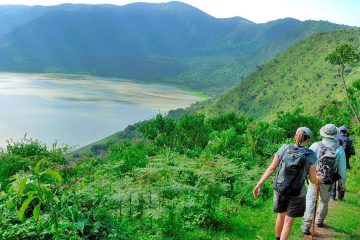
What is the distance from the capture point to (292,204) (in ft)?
19.7

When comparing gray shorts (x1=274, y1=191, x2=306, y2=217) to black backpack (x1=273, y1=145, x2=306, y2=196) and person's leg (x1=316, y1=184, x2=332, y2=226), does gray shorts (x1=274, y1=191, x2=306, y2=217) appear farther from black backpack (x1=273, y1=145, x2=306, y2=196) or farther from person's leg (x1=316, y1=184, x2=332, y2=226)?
person's leg (x1=316, y1=184, x2=332, y2=226)

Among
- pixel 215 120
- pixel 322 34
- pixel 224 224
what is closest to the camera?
pixel 224 224

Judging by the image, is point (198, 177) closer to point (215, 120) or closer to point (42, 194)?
point (42, 194)

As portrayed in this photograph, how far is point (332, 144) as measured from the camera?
24.5ft

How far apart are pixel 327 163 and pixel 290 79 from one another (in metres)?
91.7

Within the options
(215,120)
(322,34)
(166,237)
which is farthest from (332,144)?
(322,34)

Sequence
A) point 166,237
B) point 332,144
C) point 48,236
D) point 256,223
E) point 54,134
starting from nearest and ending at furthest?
1. point 48,236
2. point 166,237
3. point 332,144
4. point 256,223
5. point 54,134

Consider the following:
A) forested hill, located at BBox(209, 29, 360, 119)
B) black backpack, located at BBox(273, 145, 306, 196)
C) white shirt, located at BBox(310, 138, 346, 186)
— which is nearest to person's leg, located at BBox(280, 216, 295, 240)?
black backpack, located at BBox(273, 145, 306, 196)

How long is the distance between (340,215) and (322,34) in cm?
10723

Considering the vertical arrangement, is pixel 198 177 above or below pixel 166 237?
above

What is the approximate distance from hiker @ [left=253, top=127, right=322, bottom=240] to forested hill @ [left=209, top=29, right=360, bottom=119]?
2830 inches

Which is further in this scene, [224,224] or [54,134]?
[54,134]

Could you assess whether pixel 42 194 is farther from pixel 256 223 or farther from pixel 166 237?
pixel 256 223

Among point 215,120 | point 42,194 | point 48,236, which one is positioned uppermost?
point 42,194
